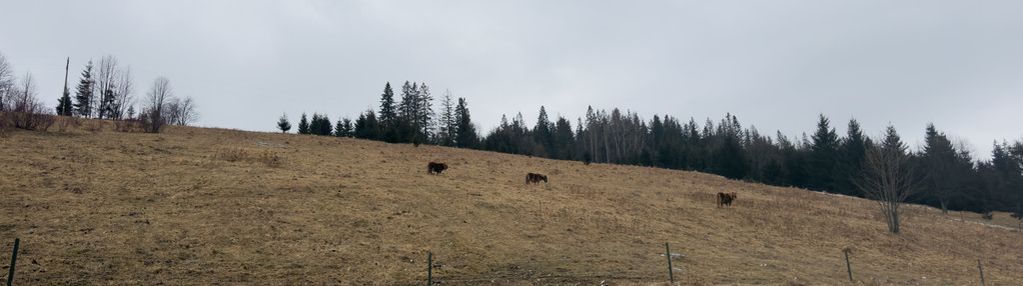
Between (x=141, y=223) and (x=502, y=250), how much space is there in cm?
1089

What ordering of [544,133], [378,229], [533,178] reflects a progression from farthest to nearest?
[544,133], [533,178], [378,229]

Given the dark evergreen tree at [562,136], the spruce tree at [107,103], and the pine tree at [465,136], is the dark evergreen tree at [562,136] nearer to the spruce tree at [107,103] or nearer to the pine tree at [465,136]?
the pine tree at [465,136]

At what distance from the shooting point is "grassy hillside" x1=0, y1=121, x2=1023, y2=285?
1548 centimetres

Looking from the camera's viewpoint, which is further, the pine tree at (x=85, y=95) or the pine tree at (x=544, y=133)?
the pine tree at (x=544, y=133)

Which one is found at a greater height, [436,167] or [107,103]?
[107,103]

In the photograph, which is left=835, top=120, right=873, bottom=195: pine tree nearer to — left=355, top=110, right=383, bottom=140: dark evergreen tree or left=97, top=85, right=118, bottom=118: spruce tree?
left=355, top=110, right=383, bottom=140: dark evergreen tree

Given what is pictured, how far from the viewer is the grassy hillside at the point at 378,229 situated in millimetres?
15484

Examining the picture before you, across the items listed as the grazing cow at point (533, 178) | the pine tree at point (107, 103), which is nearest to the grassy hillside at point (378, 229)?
the grazing cow at point (533, 178)

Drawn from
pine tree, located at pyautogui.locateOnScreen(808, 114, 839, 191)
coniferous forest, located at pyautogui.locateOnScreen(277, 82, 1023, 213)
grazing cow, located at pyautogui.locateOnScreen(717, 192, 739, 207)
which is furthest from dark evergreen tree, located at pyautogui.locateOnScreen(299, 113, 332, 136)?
pine tree, located at pyautogui.locateOnScreen(808, 114, 839, 191)

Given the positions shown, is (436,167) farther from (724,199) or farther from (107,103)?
(107,103)

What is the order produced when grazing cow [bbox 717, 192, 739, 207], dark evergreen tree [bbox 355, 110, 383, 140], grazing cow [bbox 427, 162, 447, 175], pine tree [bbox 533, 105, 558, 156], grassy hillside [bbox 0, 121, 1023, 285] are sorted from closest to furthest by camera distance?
1. grassy hillside [bbox 0, 121, 1023, 285]
2. grazing cow [bbox 427, 162, 447, 175]
3. grazing cow [bbox 717, 192, 739, 207]
4. dark evergreen tree [bbox 355, 110, 383, 140]
5. pine tree [bbox 533, 105, 558, 156]

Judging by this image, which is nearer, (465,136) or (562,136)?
(465,136)

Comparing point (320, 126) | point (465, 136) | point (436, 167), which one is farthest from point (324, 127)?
point (436, 167)

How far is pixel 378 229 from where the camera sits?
65.2 feet
